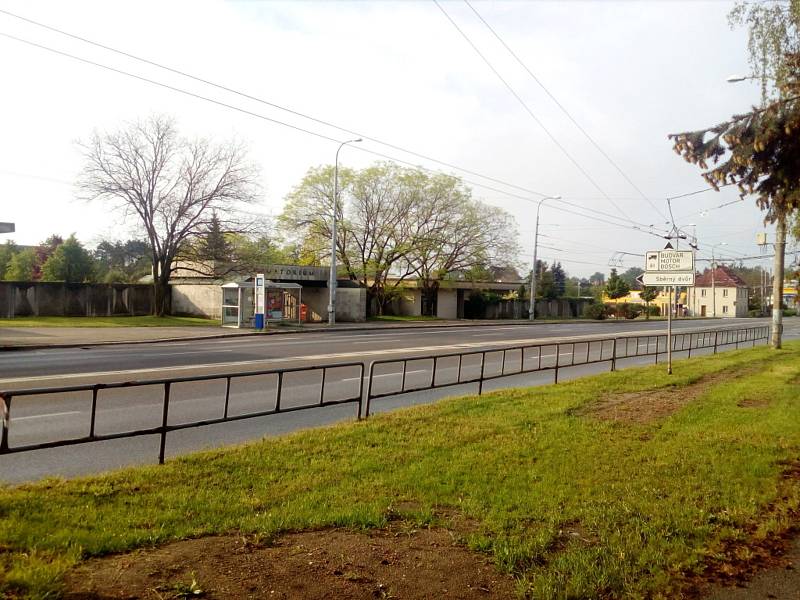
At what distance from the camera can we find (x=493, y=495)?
538cm

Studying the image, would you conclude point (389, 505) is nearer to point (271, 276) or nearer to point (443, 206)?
point (271, 276)

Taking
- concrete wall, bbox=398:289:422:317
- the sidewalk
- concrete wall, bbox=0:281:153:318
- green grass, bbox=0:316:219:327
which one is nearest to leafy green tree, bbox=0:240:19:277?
concrete wall, bbox=0:281:153:318

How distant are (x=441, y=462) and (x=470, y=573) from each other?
2.55 m

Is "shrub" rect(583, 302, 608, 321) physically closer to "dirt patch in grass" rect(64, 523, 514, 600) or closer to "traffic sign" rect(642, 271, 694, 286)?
"traffic sign" rect(642, 271, 694, 286)

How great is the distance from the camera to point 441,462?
6438mm

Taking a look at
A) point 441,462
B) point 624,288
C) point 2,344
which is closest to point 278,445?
point 441,462

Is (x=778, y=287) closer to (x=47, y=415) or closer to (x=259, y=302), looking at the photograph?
(x=259, y=302)

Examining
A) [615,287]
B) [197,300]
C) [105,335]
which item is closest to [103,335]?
[105,335]

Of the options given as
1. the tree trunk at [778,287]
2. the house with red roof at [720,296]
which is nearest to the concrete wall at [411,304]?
the tree trunk at [778,287]

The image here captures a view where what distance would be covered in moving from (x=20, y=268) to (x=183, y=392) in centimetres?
5096

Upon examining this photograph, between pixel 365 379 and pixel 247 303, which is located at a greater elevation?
pixel 247 303

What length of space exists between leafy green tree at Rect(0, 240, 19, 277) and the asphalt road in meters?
45.2

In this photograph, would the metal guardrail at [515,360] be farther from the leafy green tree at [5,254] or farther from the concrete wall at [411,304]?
the leafy green tree at [5,254]

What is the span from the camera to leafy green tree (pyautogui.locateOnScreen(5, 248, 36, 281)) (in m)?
51.2
